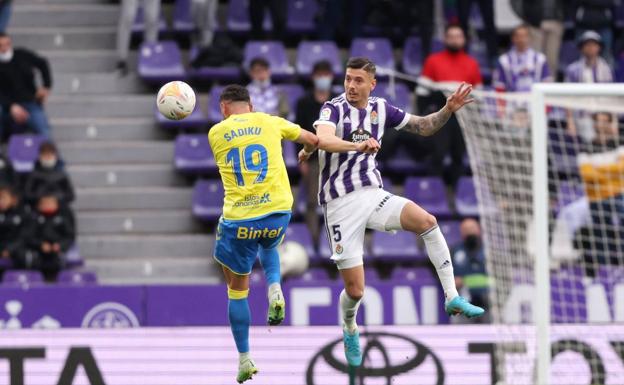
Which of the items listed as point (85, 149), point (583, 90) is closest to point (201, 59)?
point (85, 149)

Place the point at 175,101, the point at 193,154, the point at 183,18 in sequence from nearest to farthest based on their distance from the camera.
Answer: the point at 175,101 → the point at 193,154 → the point at 183,18

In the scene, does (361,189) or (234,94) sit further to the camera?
(361,189)

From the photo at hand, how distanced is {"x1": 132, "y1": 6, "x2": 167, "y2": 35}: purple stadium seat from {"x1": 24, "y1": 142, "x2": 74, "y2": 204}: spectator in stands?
2.97 m

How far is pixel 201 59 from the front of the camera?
1950 centimetres

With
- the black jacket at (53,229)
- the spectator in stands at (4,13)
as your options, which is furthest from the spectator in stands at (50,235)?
the spectator in stands at (4,13)

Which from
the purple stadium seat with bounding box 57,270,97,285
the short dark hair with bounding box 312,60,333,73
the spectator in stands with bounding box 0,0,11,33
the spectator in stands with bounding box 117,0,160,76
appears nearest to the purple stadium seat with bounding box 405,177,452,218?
the short dark hair with bounding box 312,60,333,73

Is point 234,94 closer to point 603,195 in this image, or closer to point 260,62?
point 603,195

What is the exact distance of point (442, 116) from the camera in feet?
40.4

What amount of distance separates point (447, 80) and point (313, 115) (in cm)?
173

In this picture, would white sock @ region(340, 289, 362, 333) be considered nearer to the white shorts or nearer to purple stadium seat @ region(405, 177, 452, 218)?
the white shorts

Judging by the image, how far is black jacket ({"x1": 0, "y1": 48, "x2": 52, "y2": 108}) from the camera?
18969mm

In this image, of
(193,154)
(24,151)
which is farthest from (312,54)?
(24,151)

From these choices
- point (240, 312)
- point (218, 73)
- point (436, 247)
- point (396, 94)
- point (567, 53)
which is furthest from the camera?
point (567, 53)

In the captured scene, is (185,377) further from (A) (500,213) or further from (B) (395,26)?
(B) (395,26)
